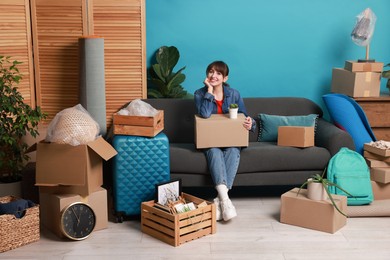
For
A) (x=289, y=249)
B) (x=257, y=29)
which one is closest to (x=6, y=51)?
(x=257, y=29)

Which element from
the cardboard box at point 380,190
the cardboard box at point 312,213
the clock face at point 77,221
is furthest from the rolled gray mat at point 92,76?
the cardboard box at point 380,190

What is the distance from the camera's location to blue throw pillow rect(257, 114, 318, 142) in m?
4.18

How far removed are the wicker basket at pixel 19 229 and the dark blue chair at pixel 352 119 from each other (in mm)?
2250

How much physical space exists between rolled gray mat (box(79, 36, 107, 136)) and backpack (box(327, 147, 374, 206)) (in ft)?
5.62

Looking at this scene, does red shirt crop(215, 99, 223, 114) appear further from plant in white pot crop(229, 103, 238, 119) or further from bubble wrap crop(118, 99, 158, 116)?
bubble wrap crop(118, 99, 158, 116)

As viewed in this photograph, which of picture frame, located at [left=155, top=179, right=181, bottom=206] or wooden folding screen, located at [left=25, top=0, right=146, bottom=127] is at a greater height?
wooden folding screen, located at [left=25, top=0, right=146, bottom=127]

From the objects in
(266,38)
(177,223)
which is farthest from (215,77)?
(177,223)

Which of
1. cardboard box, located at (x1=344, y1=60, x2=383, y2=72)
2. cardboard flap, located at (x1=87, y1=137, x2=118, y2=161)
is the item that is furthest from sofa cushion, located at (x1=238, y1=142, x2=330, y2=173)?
cardboard flap, located at (x1=87, y1=137, x2=118, y2=161)

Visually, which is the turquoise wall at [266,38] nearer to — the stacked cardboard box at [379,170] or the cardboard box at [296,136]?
the cardboard box at [296,136]

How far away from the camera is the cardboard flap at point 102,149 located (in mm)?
3385

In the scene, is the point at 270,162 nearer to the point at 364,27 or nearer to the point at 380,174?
the point at 380,174

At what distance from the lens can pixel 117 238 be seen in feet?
11.0

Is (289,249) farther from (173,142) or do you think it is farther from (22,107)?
(22,107)

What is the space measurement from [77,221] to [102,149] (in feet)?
1.53
